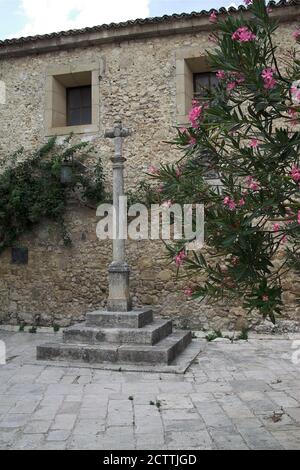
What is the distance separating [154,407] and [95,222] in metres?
5.42

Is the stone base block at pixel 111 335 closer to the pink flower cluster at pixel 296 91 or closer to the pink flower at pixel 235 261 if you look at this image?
the pink flower at pixel 235 261

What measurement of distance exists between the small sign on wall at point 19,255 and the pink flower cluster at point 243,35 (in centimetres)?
785

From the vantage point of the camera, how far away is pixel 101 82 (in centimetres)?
937

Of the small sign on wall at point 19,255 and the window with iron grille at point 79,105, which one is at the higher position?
the window with iron grille at point 79,105

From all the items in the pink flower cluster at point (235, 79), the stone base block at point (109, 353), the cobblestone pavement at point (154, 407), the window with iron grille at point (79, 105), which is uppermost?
the window with iron grille at point (79, 105)

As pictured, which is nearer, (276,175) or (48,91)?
(276,175)

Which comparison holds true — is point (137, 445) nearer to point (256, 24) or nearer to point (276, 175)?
point (276, 175)

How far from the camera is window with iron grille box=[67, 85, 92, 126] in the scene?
991 cm

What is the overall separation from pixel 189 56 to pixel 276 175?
23.1 feet

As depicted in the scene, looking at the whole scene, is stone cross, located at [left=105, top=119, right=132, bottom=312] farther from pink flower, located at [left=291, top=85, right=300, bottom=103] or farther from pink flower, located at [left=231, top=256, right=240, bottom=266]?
pink flower, located at [left=291, top=85, right=300, bottom=103]

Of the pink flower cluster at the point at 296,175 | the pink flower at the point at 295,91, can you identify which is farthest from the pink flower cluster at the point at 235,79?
the pink flower cluster at the point at 296,175

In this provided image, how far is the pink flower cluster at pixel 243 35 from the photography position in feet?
7.80

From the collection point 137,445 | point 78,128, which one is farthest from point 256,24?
point 78,128

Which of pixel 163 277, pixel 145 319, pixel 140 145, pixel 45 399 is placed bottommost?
pixel 45 399
